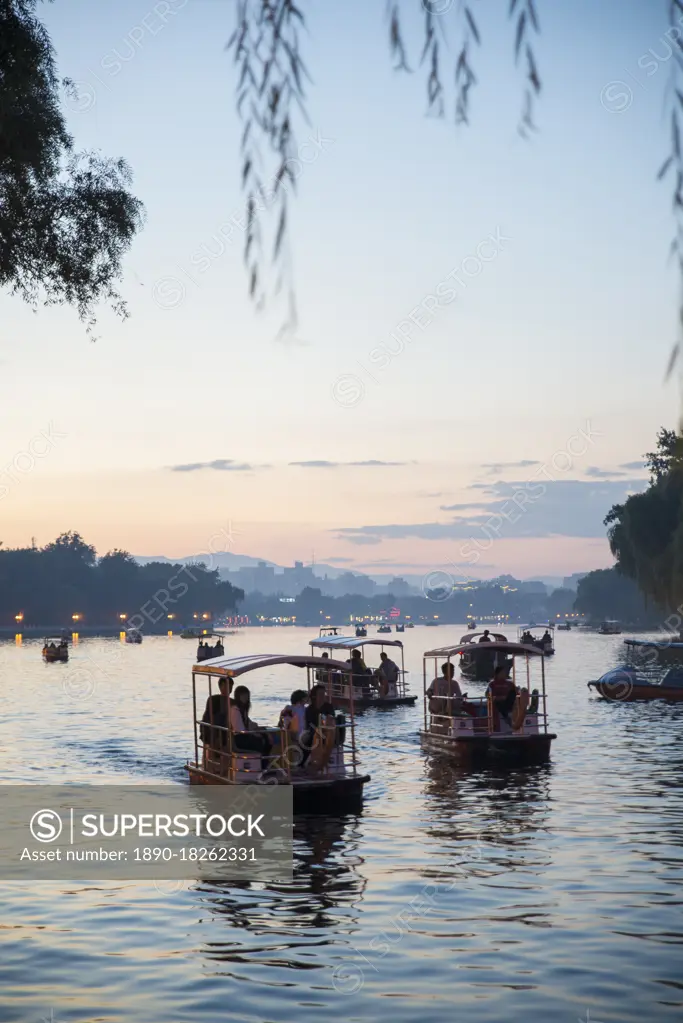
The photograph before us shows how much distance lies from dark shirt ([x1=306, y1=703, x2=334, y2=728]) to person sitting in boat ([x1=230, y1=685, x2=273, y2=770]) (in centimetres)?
91

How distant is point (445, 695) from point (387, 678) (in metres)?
21.2

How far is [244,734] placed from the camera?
82.4 ft

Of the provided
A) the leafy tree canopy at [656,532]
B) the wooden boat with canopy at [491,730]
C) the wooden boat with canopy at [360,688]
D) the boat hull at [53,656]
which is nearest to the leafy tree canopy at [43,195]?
the wooden boat with canopy at [491,730]

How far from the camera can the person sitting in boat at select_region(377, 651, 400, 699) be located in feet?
186

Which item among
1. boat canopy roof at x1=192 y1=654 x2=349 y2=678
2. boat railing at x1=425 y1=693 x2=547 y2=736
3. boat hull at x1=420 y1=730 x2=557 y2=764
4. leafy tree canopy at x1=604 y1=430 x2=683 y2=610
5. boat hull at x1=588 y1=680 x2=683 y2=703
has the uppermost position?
leafy tree canopy at x1=604 y1=430 x2=683 y2=610

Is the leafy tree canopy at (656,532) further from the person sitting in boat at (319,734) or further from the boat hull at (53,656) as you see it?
the boat hull at (53,656)

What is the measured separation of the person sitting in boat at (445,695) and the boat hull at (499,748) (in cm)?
117

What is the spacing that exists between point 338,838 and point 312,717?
291 cm

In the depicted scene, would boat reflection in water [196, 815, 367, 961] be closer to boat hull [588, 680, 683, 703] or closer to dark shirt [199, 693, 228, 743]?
dark shirt [199, 693, 228, 743]

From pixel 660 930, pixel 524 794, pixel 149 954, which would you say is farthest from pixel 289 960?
pixel 524 794

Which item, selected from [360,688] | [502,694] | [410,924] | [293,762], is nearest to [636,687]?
[360,688]

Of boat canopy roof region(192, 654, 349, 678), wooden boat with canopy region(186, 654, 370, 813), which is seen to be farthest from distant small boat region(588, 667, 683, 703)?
wooden boat with canopy region(186, 654, 370, 813)

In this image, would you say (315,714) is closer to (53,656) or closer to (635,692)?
(635,692)

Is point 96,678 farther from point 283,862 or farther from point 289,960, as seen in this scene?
point 289,960
